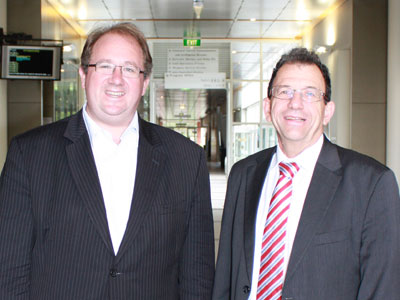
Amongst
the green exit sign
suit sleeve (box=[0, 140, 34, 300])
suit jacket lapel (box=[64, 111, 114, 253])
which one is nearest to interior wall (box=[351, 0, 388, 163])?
the green exit sign

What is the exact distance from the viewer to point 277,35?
13352mm

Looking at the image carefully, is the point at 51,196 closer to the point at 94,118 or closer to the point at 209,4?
the point at 94,118

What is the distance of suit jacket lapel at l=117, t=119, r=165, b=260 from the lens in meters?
1.73

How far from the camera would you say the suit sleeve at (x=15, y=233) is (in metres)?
1.69

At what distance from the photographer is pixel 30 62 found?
8078 mm

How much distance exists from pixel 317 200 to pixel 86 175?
3.11 ft

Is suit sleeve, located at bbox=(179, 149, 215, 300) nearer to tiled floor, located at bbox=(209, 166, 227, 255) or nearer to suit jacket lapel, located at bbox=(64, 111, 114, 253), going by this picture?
suit jacket lapel, located at bbox=(64, 111, 114, 253)

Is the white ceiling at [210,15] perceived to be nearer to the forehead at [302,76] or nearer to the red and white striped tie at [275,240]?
the forehead at [302,76]

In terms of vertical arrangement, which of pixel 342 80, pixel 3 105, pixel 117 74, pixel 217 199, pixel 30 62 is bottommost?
pixel 217 199

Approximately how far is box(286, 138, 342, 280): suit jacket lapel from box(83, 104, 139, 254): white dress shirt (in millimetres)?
701

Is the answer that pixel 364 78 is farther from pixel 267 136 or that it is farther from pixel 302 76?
pixel 302 76

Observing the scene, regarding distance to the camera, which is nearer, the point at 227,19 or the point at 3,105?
the point at 3,105

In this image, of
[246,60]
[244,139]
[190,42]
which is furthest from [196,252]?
[246,60]

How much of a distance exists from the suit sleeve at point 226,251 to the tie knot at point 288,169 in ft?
0.92
